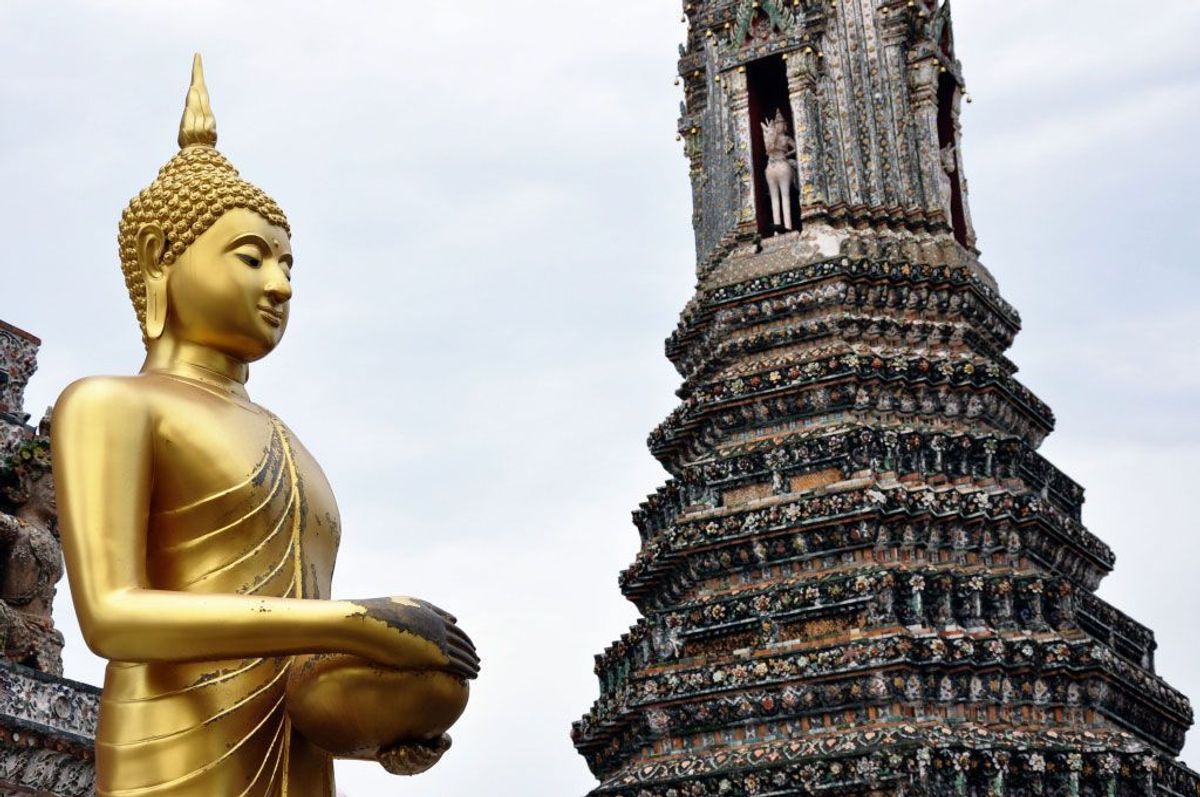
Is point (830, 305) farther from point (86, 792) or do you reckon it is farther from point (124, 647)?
point (124, 647)

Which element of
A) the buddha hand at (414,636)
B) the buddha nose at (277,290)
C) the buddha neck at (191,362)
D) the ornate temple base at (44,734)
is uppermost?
the buddha nose at (277,290)

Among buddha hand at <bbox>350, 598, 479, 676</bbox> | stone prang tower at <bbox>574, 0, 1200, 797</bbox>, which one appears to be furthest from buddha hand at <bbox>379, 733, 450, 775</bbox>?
stone prang tower at <bbox>574, 0, 1200, 797</bbox>

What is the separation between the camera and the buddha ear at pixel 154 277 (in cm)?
587

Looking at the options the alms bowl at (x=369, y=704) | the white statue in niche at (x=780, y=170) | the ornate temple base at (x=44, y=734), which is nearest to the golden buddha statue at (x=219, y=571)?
the alms bowl at (x=369, y=704)

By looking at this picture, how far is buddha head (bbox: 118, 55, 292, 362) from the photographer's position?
5773 mm

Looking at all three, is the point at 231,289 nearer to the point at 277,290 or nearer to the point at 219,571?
the point at 277,290

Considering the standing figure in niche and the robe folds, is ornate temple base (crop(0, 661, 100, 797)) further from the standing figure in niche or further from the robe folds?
the robe folds

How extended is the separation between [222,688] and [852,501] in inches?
392

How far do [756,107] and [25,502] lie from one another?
1137 centimetres

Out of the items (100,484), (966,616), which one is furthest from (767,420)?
(100,484)

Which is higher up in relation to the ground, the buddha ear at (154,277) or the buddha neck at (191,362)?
the buddha ear at (154,277)

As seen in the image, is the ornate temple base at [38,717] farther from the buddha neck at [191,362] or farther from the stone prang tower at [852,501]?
the stone prang tower at [852,501]

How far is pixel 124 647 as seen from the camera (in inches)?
198

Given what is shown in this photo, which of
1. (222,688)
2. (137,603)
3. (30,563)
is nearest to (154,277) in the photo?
(137,603)
